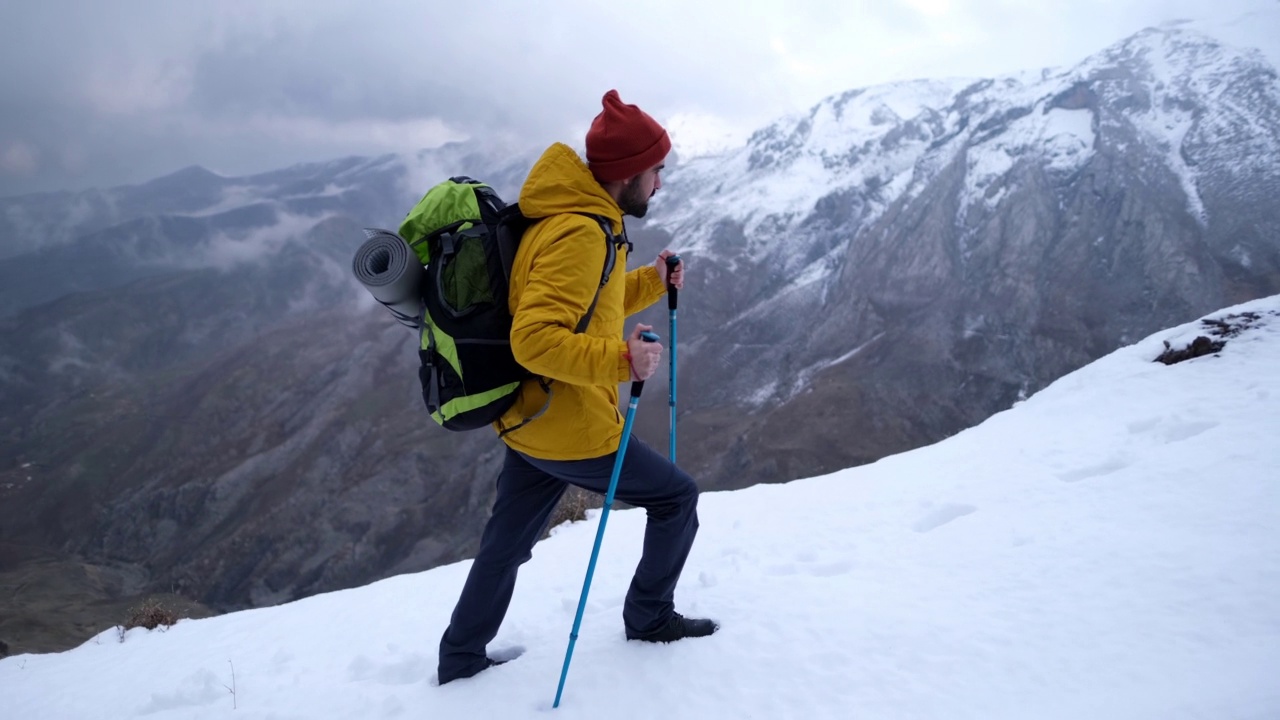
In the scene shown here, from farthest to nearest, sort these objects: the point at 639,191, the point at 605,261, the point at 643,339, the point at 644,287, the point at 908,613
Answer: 1. the point at 644,287
2. the point at 908,613
3. the point at 639,191
4. the point at 605,261
5. the point at 643,339

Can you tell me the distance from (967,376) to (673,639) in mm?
140541

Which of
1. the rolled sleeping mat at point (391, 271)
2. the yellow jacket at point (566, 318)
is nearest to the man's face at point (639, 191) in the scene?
the yellow jacket at point (566, 318)

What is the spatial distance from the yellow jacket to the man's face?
189 millimetres

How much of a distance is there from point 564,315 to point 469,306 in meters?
0.63

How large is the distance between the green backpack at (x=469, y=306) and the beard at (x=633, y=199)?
1.44 feet

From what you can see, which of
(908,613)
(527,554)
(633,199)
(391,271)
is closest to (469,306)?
(391,271)

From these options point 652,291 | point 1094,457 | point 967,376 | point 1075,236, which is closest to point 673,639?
point 652,291

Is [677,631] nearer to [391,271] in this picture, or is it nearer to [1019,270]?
[391,271]

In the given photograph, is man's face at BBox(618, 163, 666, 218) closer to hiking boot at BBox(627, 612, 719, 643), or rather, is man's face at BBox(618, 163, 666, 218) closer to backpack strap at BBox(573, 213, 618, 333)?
backpack strap at BBox(573, 213, 618, 333)

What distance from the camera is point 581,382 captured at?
141 inches

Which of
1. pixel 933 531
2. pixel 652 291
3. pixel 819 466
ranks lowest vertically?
pixel 819 466

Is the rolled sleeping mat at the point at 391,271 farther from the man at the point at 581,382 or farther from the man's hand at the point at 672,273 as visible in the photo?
the man's hand at the point at 672,273

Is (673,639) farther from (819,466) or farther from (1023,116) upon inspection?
(1023,116)

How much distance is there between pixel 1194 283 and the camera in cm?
12162
